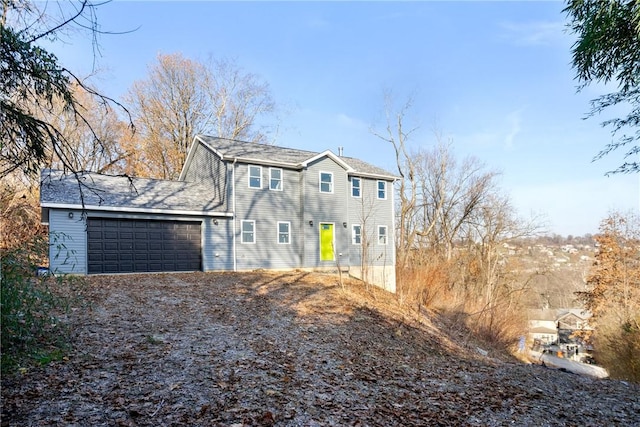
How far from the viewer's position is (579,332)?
74.8ft

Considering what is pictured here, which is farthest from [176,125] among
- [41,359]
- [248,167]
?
[41,359]

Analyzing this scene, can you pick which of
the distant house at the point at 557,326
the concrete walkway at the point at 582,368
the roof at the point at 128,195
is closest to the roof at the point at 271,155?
the roof at the point at 128,195

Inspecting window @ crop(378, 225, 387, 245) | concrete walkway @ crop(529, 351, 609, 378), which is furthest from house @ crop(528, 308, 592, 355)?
window @ crop(378, 225, 387, 245)

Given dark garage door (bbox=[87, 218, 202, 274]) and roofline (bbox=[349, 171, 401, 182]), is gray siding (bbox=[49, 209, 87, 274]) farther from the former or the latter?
roofline (bbox=[349, 171, 401, 182])

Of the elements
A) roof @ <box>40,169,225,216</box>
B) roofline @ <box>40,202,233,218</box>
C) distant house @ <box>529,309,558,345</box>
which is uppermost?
roof @ <box>40,169,225,216</box>

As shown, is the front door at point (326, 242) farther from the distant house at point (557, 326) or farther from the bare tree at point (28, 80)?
the distant house at point (557, 326)

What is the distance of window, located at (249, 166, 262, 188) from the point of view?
15.9 meters

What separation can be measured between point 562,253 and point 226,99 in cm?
2682

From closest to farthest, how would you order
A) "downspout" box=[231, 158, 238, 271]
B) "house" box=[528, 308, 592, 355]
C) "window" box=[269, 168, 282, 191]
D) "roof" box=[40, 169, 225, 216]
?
"roof" box=[40, 169, 225, 216] < "downspout" box=[231, 158, 238, 271] < "window" box=[269, 168, 282, 191] < "house" box=[528, 308, 592, 355]

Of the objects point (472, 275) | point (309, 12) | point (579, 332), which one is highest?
point (309, 12)

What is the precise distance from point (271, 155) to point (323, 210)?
3421 mm

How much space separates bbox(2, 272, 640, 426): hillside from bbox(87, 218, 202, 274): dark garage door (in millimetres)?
3424

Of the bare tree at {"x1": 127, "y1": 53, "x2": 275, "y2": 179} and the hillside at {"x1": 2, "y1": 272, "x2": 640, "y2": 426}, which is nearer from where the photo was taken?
the hillside at {"x1": 2, "y1": 272, "x2": 640, "y2": 426}

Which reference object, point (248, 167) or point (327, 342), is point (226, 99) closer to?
point (248, 167)
